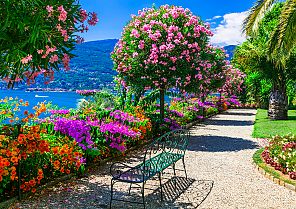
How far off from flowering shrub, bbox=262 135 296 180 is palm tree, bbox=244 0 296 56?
340 cm

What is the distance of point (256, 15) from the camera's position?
13125 millimetres

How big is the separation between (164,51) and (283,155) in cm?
539

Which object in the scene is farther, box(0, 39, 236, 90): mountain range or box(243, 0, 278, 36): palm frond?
box(243, 0, 278, 36): palm frond

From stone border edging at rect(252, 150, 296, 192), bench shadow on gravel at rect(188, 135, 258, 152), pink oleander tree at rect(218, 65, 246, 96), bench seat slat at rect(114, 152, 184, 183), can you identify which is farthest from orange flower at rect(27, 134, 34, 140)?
pink oleander tree at rect(218, 65, 246, 96)

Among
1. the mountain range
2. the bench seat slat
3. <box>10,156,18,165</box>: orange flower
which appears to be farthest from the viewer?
the mountain range

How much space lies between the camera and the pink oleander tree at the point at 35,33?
3889 mm

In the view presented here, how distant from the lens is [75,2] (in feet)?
15.8

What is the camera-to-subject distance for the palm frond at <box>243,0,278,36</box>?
12570 millimetres

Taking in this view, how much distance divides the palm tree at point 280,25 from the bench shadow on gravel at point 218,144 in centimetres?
336

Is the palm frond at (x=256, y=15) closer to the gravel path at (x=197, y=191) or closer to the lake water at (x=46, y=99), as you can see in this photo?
Answer: the gravel path at (x=197, y=191)

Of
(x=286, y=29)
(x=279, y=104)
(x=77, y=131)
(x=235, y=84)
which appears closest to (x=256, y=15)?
(x=286, y=29)

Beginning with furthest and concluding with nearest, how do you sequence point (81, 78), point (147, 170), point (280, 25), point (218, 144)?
point (81, 78), point (218, 144), point (280, 25), point (147, 170)

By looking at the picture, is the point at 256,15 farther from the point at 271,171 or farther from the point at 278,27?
the point at 271,171

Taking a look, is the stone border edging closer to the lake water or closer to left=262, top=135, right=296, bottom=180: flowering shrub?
left=262, top=135, right=296, bottom=180: flowering shrub
